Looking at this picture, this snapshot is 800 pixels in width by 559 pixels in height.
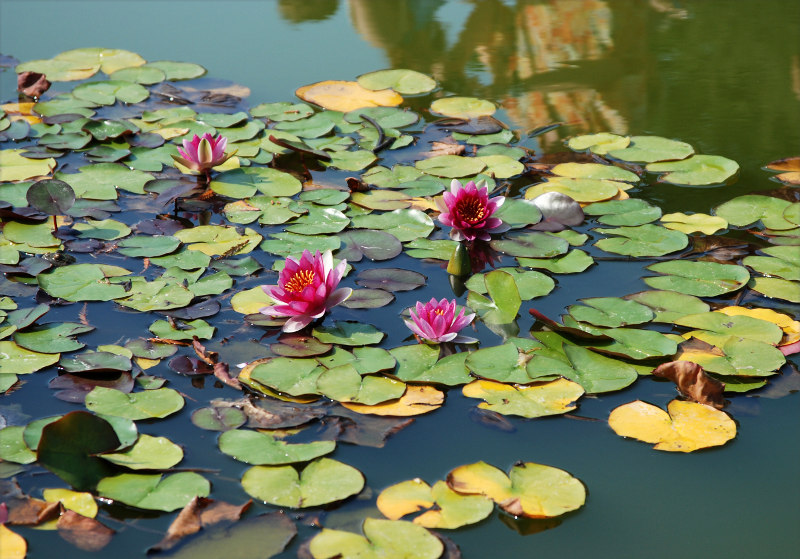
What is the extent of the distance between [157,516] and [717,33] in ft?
13.7

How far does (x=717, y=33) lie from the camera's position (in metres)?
4.52

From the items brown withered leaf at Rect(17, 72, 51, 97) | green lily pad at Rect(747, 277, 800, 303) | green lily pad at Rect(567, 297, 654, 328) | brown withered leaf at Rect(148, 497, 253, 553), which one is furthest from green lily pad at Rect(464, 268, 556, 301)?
brown withered leaf at Rect(17, 72, 51, 97)

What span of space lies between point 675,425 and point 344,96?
8.15 feet

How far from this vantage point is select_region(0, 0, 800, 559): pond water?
1.68 m

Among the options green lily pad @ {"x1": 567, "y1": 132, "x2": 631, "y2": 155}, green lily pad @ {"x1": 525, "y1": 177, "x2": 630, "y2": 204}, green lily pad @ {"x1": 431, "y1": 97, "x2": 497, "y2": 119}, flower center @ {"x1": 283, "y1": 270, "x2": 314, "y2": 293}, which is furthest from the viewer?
green lily pad @ {"x1": 431, "y1": 97, "x2": 497, "y2": 119}

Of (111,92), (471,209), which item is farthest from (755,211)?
(111,92)

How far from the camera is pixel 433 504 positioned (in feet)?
5.53

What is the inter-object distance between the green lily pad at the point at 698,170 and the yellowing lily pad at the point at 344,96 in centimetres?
134

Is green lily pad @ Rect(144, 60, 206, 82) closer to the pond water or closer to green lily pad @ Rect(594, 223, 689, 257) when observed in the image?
the pond water

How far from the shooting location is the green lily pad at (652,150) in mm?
3242

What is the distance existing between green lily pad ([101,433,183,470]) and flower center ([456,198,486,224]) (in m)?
1.29

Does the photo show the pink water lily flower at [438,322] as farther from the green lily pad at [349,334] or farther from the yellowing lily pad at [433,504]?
the yellowing lily pad at [433,504]

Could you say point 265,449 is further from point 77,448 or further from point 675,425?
point 675,425

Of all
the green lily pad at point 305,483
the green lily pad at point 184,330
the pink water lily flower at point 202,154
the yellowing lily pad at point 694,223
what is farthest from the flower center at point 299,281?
the yellowing lily pad at point 694,223
